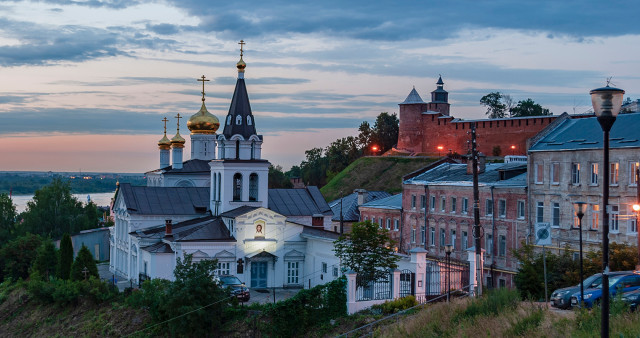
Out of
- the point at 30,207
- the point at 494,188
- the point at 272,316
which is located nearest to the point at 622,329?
the point at 272,316

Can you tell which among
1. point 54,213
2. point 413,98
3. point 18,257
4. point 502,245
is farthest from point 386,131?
point 502,245

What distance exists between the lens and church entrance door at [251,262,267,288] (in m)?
41.2

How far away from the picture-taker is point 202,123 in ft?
195

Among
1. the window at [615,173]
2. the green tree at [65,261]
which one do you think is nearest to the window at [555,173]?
the window at [615,173]

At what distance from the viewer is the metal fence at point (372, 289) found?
29.1 metres

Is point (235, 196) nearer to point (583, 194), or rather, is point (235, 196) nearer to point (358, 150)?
point (583, 194)

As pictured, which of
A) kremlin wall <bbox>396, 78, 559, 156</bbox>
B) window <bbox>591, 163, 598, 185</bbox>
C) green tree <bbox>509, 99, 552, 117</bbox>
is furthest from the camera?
green tree <bbox>509, 99, 552, 117</bbox>

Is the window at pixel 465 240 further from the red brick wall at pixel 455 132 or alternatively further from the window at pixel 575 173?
the red brick wall at pixel 455 132

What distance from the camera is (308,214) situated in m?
48.0

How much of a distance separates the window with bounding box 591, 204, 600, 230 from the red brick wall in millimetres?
41163

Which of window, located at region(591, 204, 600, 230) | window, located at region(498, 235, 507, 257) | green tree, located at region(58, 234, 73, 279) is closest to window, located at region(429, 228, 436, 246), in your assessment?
window, located at region(498, 235, 507, 257)

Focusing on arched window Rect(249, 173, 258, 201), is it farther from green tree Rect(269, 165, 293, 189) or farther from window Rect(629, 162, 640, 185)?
green tree Rect(269, 165, 293, 189)

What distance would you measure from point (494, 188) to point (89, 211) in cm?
4786

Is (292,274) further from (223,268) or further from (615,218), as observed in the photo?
(615,218)
